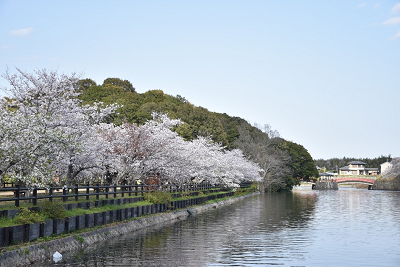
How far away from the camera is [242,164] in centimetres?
9131

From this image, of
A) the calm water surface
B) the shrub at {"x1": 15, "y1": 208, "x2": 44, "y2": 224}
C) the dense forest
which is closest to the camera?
the shrub at {"x1": 15, "y1": 208, "x2": 44, "y2": 224}

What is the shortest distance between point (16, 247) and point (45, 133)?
6234 millimetres

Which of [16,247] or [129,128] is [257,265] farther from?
[129,128]

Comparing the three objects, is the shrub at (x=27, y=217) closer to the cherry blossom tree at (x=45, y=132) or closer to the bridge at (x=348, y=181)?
the cherry blossom tree at (x=45, y=132)

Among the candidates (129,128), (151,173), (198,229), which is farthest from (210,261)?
(151,173)

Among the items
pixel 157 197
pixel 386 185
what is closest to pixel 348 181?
pixel 386 185

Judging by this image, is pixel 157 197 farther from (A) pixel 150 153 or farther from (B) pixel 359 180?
(B) pixel 359 180

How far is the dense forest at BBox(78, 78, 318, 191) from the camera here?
92269mm

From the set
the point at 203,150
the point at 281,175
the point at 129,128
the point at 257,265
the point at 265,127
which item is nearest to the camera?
the point at 257,265

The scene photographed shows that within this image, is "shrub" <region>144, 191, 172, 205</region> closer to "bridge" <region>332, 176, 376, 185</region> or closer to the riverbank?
the riverbank

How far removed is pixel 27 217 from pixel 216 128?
83.0m

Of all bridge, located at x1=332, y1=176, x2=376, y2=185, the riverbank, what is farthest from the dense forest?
the riverbank

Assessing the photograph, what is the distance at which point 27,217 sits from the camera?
64.8 feet

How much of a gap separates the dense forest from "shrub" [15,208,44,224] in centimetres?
5836
